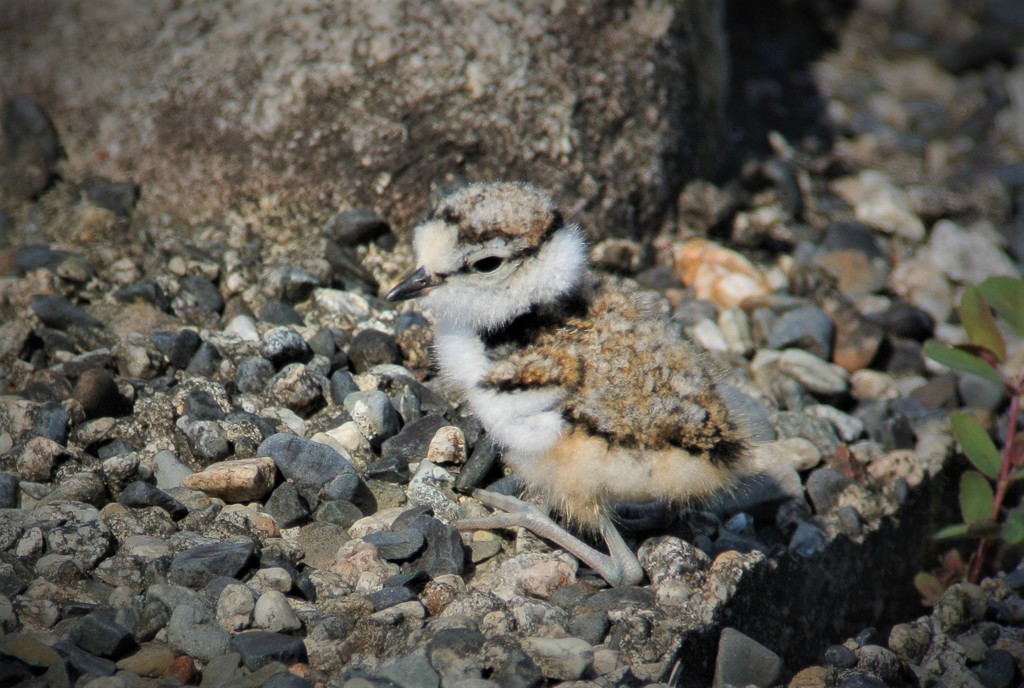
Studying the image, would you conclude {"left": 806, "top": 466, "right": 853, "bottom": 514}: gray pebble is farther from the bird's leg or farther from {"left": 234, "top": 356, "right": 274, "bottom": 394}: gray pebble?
{"left": 234, "top": 356, "right": 274, "bottom": 394}: gray pebble

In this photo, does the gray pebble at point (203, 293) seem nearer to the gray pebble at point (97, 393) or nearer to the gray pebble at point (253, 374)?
the gray pebble at point (253, 374)

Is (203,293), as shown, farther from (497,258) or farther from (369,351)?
(497,258)

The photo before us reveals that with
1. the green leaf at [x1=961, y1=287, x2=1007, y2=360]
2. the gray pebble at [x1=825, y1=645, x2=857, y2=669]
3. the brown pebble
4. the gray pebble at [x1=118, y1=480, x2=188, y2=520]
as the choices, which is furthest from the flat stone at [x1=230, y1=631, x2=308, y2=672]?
the brown pebble

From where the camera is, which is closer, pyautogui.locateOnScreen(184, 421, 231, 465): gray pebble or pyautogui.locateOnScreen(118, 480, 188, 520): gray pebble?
pyautogui.locateOnScreen(118, 480, 188, 520): gray pebble

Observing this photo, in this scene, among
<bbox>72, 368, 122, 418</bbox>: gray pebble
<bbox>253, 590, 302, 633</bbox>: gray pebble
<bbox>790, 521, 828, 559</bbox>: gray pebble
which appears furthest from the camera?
<bbox>790, 521, 828, 559</bbox>: gray pebble

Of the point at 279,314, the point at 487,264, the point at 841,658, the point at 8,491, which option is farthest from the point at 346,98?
the point at 841,658

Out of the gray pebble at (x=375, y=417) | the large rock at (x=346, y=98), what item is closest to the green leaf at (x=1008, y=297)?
the large rock at (x=346, y=98)
